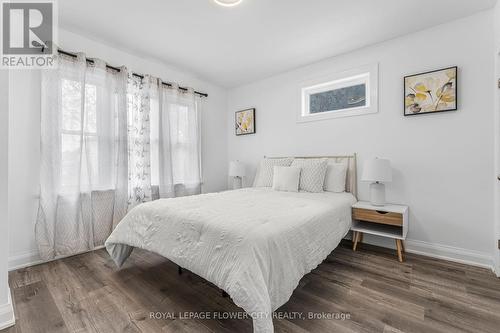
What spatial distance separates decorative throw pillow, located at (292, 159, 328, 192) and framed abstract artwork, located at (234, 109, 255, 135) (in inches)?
56.6

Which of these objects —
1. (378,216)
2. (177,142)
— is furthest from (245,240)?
(177,142)

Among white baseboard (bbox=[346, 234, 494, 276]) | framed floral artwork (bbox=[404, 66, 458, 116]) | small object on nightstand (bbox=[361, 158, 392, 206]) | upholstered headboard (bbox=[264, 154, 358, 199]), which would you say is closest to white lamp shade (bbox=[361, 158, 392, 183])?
small object on nightstand (bbox=[361, 158, 392, 206])

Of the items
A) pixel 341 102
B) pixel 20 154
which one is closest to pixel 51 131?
pixel 20 154

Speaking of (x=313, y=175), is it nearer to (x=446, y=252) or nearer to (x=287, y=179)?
(x=287, y=179)

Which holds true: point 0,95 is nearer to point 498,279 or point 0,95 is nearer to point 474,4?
point 474,4

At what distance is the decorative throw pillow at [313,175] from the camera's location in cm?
297

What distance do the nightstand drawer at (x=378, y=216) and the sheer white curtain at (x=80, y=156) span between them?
291 cm

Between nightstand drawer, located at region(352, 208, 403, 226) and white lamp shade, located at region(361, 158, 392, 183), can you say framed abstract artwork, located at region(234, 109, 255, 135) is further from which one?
nightstand drawer, located at region(352, 208, 403, 226)

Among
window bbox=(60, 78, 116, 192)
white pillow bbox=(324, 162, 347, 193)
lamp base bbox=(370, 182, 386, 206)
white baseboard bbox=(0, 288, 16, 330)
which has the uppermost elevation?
window bbox=(60, 78, 116, 192)

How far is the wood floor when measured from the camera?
56.9 inches

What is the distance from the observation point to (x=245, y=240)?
4.42ft

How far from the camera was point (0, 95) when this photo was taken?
1483 millimetres

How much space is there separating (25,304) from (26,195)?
1153 millimetres

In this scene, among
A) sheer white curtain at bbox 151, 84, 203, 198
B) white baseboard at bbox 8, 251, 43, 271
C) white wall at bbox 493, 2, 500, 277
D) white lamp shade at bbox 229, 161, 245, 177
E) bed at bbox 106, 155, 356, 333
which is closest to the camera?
bed at bbox 106, 155, 356, 333
